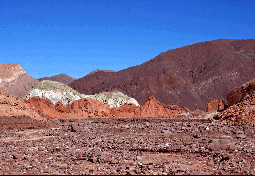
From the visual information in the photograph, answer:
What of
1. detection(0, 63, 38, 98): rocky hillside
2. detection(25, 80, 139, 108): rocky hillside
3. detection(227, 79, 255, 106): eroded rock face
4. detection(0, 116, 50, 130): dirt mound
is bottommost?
detection(0, 116, 50, 130): dirt mound

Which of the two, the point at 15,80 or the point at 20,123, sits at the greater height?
the point at 15,80

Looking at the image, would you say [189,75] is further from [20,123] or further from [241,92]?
[20,123]

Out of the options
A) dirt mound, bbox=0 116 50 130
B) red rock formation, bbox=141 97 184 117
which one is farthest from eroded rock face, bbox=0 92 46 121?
red rock formation, bbox=141 97 184 117

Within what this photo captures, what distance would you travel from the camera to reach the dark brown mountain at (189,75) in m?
79.1

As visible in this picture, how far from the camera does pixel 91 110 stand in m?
45.6

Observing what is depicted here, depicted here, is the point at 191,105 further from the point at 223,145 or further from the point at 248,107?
the point at 223,145

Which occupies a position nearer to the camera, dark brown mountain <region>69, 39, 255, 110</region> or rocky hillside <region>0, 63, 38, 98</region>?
rocky hillside <region>0, 63, 38, 98</region>

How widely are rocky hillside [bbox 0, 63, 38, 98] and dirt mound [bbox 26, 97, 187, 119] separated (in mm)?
36146

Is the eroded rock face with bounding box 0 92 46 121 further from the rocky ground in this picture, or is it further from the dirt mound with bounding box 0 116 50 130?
the rocky ground

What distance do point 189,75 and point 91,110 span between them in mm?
51779

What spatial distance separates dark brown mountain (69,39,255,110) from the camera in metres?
79.1

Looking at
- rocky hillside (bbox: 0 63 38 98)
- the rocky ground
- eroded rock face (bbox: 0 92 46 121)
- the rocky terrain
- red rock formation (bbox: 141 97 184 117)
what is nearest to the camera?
the rocky ground

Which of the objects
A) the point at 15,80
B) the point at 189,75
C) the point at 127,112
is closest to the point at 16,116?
the point at 127,112

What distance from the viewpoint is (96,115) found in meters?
44.9
